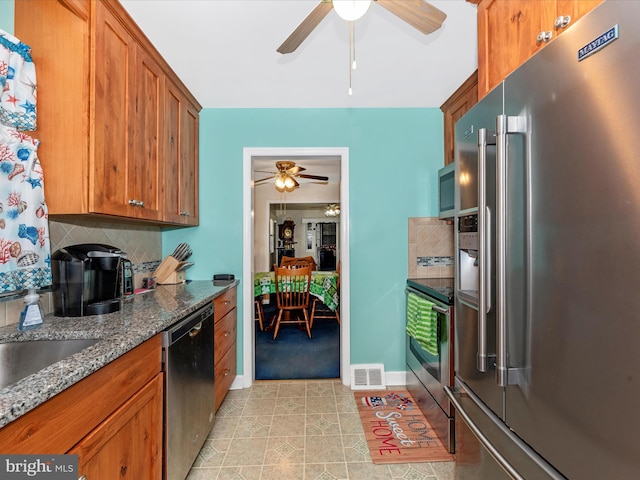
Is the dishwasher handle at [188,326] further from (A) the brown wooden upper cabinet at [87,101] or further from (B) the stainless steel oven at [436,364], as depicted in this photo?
(B) the stainless steel oven at [436,364]

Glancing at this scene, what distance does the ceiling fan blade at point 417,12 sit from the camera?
4.05ft

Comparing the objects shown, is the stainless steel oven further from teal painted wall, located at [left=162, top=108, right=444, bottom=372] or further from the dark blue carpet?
the dark blue carpet

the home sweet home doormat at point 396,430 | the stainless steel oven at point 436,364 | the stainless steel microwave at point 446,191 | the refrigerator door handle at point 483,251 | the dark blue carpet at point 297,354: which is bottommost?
the home sweet home doormat at point 396,430

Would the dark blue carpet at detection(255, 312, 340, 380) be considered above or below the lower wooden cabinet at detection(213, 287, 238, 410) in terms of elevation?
below

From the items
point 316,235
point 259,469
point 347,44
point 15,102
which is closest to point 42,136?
point 15,102

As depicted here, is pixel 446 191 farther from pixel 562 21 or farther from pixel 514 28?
pixel 562 21

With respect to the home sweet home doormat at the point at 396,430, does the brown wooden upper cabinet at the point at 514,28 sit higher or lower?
higher

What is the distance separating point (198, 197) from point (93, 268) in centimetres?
134

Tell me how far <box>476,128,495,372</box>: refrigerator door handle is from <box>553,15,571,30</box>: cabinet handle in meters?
0.34

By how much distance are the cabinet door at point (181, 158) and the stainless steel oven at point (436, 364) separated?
189cm

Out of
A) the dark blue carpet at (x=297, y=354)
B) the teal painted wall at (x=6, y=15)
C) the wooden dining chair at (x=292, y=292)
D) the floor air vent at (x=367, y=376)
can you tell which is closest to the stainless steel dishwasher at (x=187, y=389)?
the dark blue carpet at (x=297, y=354)

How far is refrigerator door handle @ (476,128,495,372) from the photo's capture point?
3.36 feet

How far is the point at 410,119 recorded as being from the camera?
2711 mm

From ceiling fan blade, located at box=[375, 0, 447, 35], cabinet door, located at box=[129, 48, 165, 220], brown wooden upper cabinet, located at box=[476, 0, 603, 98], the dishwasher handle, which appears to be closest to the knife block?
cabinet door, located at box=[129, 48, 165, 220]
